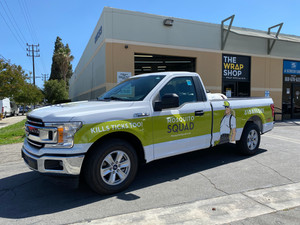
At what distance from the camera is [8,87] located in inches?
719

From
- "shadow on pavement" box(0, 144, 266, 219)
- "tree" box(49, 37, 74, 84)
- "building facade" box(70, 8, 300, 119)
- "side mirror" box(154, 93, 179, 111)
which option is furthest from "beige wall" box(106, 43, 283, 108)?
"tree" box(49, 37, 74, 84)

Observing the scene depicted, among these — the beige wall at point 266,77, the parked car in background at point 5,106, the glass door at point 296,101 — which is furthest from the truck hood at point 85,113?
the parked car in background at point 5,106

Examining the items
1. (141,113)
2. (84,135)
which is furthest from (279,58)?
(84,135)

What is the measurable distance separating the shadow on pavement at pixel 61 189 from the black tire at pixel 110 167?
19cm

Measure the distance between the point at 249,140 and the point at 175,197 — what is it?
319 cm

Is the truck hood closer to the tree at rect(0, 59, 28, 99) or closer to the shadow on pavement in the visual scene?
the shadow on pavement

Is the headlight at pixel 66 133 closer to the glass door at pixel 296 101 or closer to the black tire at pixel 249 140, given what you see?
the black tire at pixel 249 140

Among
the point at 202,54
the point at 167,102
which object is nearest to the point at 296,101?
the point at 202,54

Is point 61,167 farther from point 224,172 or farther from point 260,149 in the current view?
point 260,149

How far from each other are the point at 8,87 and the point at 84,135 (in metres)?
18.3

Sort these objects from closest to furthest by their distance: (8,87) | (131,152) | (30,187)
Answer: (131,152) < (30,187) < (8,87)

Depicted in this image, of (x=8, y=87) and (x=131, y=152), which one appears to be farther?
(x=8, y=87)

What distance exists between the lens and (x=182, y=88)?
4.67m

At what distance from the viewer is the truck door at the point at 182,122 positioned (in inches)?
161
